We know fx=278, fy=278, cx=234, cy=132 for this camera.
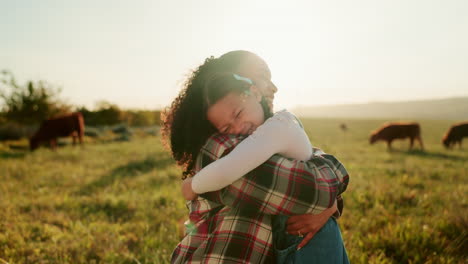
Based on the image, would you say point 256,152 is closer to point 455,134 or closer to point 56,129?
point 56,129

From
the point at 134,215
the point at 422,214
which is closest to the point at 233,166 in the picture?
the point at 134,215

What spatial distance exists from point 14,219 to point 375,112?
14967 cm

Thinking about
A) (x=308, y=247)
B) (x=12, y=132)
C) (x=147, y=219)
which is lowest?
(x=12, y=132)

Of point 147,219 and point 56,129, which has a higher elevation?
point 147,219

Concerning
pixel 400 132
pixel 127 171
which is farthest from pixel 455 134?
pixel 127 171

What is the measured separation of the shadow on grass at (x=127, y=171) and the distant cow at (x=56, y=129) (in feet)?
24.7

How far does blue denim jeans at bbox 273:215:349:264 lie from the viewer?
1.40 metres

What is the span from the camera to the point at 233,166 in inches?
45.8

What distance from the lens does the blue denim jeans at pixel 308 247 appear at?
4.59 feet

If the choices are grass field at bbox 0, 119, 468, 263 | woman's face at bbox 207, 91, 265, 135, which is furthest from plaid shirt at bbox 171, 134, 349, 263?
grass field at bbox 0, 119, 468, 263

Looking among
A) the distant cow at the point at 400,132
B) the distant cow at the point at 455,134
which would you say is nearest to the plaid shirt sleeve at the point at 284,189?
the distant cow at the point at 400,132

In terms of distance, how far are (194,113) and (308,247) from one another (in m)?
0.96

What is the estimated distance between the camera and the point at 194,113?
1640 millimetres

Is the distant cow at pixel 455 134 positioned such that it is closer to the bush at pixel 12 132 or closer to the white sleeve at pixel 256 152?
the white sleeve at pixel 256 152
